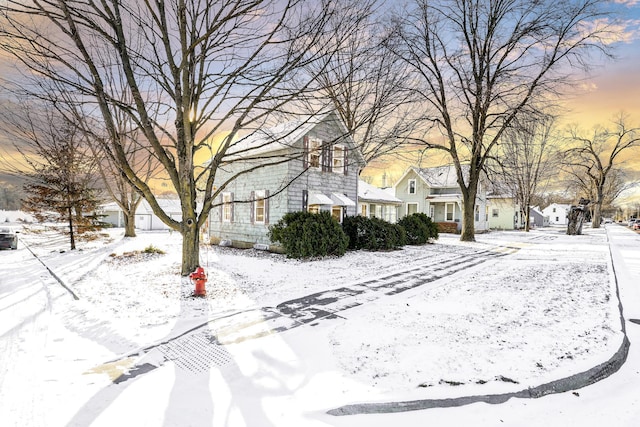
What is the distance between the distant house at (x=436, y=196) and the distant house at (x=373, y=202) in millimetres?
5870

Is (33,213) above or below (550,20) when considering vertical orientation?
below

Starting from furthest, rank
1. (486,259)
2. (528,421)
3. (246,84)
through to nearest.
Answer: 1. (486,259)
2. (246,84)
3. (528,421)

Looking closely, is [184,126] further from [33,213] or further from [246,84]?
[33,213]

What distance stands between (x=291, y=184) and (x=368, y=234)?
402cm

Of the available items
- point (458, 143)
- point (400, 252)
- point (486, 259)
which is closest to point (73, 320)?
point (400, 252)

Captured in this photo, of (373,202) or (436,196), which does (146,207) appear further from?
(436,196)

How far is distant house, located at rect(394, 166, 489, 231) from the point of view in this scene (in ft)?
98.1

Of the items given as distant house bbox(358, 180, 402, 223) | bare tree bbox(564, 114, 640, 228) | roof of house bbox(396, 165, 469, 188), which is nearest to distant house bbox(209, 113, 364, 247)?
distant house bbox(358, 180, 402, 223)

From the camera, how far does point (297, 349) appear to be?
4129 millimetres

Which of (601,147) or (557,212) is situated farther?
(557,212)

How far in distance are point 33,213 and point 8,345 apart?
54.0ft

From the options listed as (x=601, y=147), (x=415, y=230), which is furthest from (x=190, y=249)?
(x=601, y=147)

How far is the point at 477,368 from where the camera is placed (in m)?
3.53

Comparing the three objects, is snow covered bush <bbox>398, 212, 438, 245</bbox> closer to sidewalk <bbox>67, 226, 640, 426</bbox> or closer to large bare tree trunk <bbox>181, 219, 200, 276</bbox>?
large bare tree trunk <bbox>181, 219, 200, 276</bbox>
